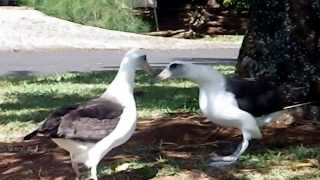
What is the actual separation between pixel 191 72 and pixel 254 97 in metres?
0.54

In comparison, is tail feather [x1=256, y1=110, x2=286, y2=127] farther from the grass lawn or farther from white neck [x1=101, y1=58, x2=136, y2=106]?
white neck [x1=101, y1=58, x2=136, y2=106]

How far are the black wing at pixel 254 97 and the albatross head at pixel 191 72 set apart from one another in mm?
169

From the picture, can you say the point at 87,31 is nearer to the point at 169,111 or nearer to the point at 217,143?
the point at 169,111

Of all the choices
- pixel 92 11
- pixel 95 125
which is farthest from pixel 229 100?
pixel 92 11

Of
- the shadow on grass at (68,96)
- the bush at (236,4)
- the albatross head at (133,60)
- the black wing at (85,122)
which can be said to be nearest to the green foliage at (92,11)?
the bush at (236,4)

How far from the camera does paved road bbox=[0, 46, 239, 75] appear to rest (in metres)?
16.1

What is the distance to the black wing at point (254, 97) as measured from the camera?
593cm

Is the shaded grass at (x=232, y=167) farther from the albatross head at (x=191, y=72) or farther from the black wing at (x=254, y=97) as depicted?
the albatross head at (x=191, y=72)

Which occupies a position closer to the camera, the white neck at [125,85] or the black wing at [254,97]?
the white neck at [125,85]

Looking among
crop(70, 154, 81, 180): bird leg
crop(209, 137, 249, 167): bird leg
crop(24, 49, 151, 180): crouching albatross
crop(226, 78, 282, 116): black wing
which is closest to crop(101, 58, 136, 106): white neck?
crop(24, 49, 151, 180): crouching albatross

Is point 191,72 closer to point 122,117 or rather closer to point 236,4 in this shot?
point 122,117

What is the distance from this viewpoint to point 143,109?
8906mm

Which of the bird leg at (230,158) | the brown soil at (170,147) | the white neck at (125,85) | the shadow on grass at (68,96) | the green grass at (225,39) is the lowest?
the green grass at (225,39)

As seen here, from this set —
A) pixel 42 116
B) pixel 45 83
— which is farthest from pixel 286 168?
pixel 45 83
